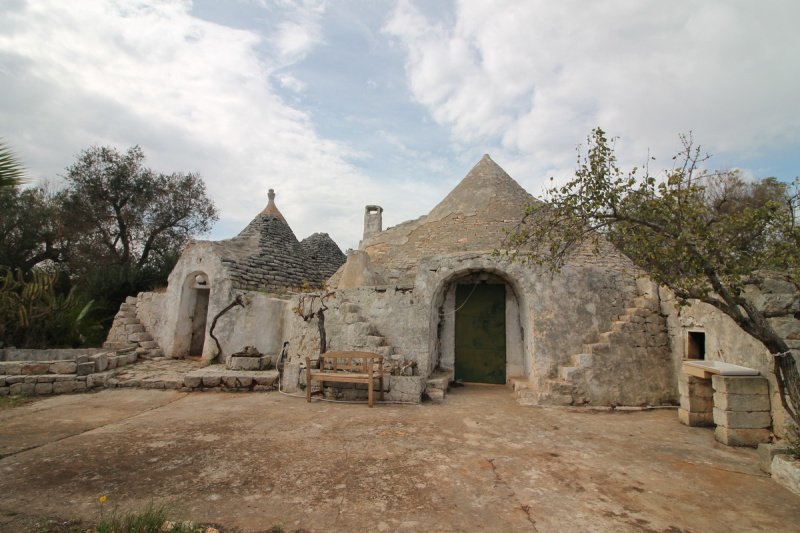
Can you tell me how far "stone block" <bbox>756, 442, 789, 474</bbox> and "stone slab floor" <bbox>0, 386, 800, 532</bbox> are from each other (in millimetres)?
92

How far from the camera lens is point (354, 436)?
15.9ft

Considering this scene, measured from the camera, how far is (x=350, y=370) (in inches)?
282

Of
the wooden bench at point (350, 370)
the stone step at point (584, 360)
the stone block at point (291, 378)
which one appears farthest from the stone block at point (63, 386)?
the stone step at point (584, 360)

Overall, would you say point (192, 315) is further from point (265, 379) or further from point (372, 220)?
point (372, 220)

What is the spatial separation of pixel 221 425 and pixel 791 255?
6.92m

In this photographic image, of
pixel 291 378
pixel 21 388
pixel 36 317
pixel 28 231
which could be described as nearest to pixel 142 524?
pixel 291 378

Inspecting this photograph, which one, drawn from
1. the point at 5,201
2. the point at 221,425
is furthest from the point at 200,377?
the point at 5,201

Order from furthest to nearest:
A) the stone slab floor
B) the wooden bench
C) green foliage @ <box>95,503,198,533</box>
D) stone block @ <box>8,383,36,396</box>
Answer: stone block @ <box>8,383,36,396</box> → the wooden bench → the stone slab floor → green foliage @ <box>95,503,198,533</box>

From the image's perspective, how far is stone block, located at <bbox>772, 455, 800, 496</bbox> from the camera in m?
3.48

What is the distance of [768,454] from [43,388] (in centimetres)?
1095

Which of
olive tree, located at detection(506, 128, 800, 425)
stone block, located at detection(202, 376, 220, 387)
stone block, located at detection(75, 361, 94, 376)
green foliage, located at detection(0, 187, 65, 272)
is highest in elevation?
green foliage, located at detection(0, 187, 65, 272)

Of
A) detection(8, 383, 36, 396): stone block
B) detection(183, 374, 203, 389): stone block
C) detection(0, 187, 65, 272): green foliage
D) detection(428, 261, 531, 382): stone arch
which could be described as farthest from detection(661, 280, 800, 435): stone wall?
detection(0, 187, 65, 272): green foliage

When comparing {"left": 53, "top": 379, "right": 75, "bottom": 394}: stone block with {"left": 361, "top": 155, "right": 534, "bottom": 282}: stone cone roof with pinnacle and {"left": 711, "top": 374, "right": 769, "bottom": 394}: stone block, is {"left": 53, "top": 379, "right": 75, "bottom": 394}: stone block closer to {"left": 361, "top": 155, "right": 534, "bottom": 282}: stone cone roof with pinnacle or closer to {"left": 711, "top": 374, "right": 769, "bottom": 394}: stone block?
{"left": 361, "top": 155, "right": 534, "bottom": 282}: stone cone roof with pinnacle

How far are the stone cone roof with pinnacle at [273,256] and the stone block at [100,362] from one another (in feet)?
10.8
